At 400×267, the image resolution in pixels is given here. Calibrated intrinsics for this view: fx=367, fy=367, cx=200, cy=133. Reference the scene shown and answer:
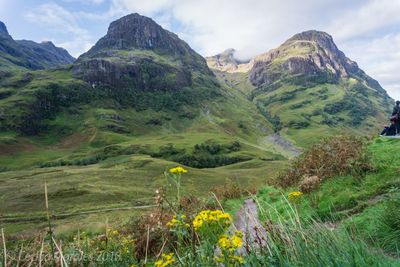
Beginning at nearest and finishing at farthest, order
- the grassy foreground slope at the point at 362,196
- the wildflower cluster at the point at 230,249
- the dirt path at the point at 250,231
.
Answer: the wildflower cluster at the point at 230,249
the dirt path at the point at 250,231
the grassy foreground slope at the point at 362,196

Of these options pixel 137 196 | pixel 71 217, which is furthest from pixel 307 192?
pixel 137 196

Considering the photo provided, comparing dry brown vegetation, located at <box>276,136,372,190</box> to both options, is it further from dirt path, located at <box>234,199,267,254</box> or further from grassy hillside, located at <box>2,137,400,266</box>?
dirt path, located at <box>234,199,267,254</box>

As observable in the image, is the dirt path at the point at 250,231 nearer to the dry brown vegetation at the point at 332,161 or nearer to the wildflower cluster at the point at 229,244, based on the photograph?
the wildflower cluster at the point at 229,244

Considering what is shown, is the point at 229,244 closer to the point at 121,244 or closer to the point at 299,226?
the point at 299,226

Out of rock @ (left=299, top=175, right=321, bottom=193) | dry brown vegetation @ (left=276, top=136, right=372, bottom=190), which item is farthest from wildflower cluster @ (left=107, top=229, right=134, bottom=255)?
dry brown vegetation @ (left=276, top=136, right=372, bottom=190)

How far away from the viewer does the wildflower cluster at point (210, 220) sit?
16.3 feet

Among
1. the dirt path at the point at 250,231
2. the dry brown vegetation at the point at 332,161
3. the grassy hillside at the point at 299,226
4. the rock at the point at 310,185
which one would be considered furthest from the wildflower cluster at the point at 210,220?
the dry brown vegetation at the point at 332,161

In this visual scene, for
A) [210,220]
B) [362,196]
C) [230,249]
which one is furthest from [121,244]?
[362,196]

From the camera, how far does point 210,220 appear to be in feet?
16.9

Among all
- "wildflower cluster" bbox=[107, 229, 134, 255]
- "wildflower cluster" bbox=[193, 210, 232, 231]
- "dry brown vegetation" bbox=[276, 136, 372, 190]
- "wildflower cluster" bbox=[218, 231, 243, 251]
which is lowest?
"wildflower cluster" bbox=[107, 229, 134, 255]

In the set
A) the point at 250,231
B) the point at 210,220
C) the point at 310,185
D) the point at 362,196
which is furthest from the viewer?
the point at 310,185

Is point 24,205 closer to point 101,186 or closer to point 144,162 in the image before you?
point 101,186

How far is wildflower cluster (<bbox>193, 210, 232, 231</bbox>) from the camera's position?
4965 mm

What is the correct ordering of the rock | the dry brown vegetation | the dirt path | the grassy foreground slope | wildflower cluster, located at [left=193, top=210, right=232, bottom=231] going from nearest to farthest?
wildflower cluster, located at [left=193, top=210, right=232, bottom=231] < the dirt path < the grassy foreground slope < the rock < the dry brown vegetation
